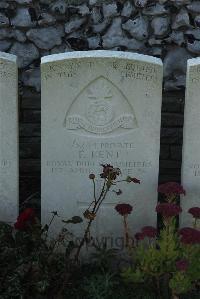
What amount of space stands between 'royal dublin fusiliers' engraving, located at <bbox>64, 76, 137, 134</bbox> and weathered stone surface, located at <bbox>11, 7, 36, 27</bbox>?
163 centimetres

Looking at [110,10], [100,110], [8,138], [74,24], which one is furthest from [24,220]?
[110,10]

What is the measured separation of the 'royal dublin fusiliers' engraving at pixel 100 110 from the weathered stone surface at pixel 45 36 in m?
1.53

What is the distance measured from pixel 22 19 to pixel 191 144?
7.00ft

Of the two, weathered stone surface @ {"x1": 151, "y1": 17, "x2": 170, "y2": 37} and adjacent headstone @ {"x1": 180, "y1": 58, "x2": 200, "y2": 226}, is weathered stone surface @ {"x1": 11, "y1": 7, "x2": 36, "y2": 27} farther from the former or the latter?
adjacent headstone @ {"x1": 180, "y1": 58, "x2": 200, "y2": 226}

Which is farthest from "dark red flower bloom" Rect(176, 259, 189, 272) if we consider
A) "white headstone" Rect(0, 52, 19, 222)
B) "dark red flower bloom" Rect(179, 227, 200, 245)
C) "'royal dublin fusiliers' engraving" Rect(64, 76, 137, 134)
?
"white headstone" Rect(0, 52, 19, 222)

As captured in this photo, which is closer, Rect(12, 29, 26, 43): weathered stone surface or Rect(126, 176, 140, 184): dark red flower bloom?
Rect(126, 176, 140, 184): dark red flower bloom

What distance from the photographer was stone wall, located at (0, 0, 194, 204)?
16.1 ft

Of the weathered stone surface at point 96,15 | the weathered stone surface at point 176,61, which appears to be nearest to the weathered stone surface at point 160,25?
the weathered stone surface at point 176,61

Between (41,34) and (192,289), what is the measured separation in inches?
103

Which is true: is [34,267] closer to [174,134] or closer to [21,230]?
[21,230]

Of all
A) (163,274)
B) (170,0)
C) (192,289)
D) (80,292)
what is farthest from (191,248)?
(170,0)

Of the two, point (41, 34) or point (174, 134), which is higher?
point (41, 34)

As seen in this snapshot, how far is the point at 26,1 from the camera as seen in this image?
4.93 meters

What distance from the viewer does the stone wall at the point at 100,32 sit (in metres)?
4.91
